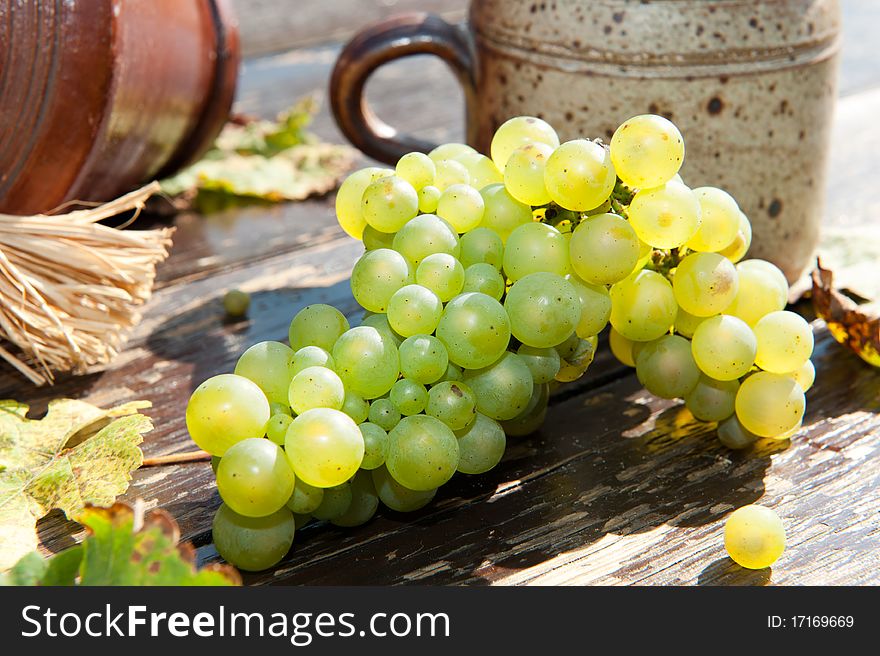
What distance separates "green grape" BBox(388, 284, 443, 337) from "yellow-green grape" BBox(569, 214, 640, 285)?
0.09m

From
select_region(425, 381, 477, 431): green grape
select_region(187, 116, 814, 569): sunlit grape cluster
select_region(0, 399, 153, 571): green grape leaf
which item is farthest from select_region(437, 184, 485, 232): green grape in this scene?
select_region(0, 399, 153, 571): green grape leaf

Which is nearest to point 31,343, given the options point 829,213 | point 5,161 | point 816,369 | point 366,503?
point 5,161

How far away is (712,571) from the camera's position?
514mm

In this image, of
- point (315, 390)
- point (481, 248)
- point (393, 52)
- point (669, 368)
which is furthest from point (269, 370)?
point (393, 52)

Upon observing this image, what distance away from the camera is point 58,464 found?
1.88 ft

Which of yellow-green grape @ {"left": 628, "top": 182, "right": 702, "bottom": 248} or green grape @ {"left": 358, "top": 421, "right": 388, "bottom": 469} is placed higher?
yellow-green grape @ {"left": 628, "top": 182, "right": 702, "bottom": 248}

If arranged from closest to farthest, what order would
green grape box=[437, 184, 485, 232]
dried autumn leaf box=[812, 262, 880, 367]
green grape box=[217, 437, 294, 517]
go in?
1. green grape box=[217, 437, 294, 517]
2. green grape box=[437, 184, 485, 232]
3. dried autumn leaf box=[812, 262, 880, 367]

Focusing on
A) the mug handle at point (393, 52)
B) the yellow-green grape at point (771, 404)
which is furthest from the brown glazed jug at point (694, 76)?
the yellow-green grape at point (771, 404)

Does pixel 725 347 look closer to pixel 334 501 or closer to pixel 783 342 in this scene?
pixel 783 342

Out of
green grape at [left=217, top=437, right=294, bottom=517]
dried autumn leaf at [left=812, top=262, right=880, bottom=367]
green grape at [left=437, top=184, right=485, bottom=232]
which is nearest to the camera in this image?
green grape at [left=217, top=437, right=294, bottom=517]

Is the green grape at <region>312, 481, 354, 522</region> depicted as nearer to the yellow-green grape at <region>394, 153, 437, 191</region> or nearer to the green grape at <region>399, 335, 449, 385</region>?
the green grape at <region>399, 335, 449, 385</region>

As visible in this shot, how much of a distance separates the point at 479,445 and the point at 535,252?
4.4 inches

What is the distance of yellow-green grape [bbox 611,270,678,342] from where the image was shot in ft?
1.90

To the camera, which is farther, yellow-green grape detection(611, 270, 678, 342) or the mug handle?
the mug handle
